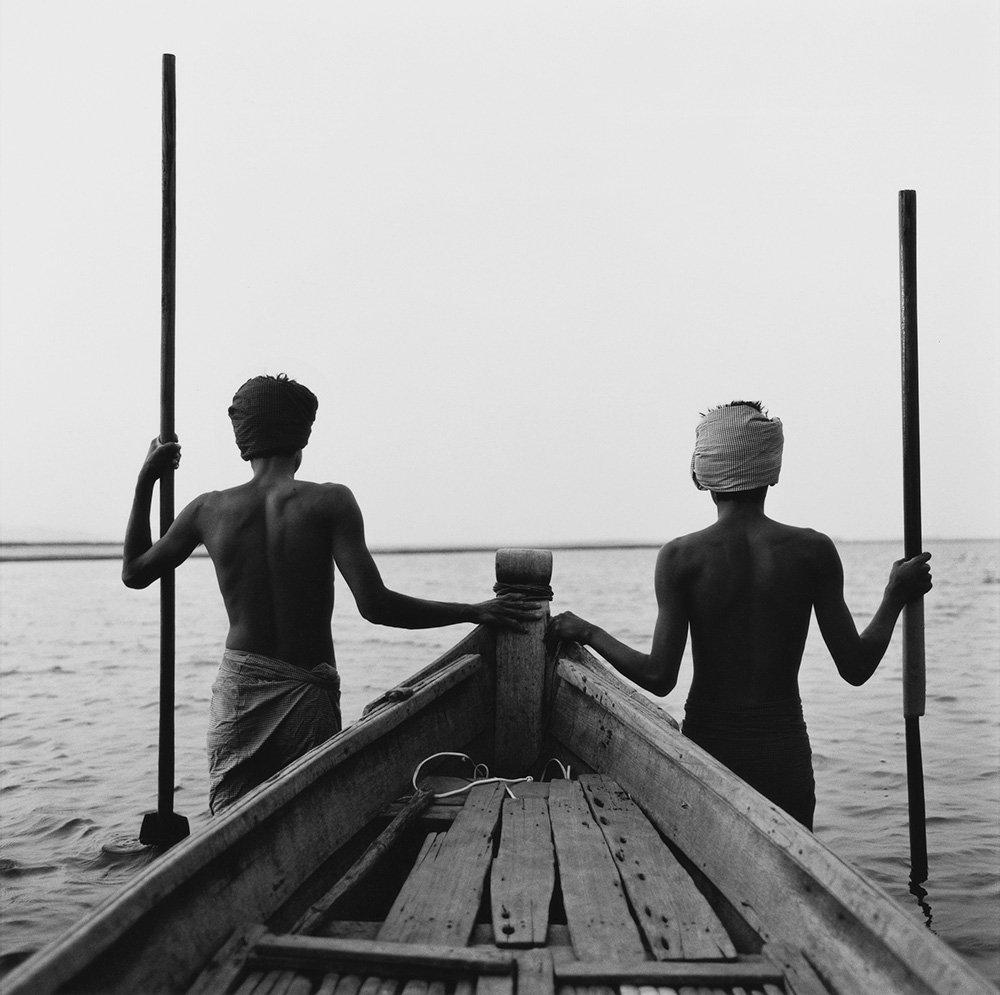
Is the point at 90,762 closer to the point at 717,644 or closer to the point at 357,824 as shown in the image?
the point at 357,824

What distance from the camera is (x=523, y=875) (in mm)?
2492

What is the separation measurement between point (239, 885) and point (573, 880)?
864 millimetres

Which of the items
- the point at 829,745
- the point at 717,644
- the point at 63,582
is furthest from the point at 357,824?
the point at 63,582

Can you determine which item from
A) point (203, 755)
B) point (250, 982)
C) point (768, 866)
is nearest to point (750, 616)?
point (768, 866)

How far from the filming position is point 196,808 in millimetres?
6301

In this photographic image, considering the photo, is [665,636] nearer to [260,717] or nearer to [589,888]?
[589,888]

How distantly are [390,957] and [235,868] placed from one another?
0.50 metres

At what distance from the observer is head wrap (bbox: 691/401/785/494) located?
3027 mm

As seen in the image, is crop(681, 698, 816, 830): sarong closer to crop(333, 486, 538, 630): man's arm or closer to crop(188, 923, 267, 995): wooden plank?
crop(333, 486, 538, 630): man's arm

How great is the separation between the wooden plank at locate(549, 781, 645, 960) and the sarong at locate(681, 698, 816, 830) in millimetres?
511

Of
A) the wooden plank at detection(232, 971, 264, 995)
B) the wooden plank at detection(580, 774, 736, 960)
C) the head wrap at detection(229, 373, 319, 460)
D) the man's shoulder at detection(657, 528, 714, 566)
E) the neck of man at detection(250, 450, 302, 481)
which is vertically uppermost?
the head wrap at detection(229, 373, 319, 460)

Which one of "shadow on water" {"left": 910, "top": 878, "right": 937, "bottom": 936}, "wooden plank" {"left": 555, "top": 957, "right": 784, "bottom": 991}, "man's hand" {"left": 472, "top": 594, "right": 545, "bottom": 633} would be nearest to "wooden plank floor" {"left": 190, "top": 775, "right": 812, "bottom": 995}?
"wooden plank" {"left": 555, "top": 957, "right": 784, "bottom": 991}

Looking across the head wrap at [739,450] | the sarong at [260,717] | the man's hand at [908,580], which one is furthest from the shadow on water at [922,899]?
the sarong at [260,717]

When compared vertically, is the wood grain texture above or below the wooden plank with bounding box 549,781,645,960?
above
